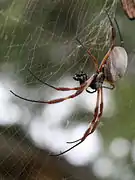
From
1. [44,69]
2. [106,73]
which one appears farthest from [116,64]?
[44,69]

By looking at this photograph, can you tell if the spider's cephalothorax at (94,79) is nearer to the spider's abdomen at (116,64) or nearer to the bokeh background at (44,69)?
the spider's abdomen at (116,64)

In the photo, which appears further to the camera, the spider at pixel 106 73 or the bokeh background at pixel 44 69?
the bokeh background at pixel 44 69

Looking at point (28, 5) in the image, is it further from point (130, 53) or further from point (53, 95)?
point (130, 53)

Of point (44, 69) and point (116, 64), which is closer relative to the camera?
point (116, 64)

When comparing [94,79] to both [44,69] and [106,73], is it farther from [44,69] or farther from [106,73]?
[44,69]

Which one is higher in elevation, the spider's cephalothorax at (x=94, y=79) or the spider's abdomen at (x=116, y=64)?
the spider's abdomen at (x=116, y=64)

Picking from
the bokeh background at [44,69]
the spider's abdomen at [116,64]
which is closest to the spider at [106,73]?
the spider's abdomen at [116,64]

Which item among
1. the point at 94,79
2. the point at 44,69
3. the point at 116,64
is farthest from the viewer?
the point at 44,69
